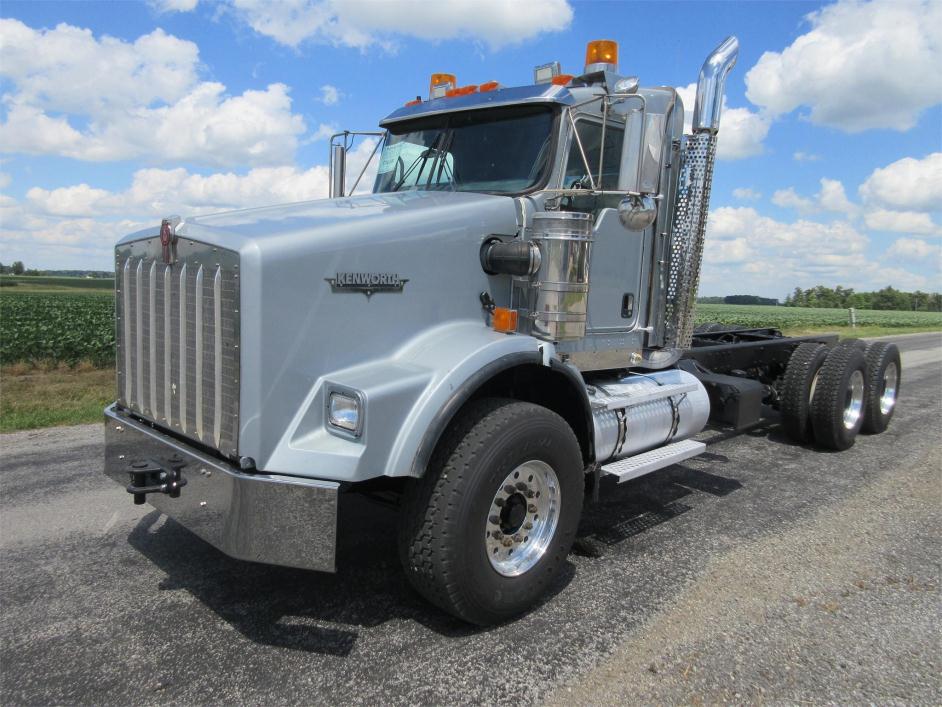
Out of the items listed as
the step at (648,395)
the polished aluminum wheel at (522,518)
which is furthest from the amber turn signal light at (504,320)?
the step at (648,395)

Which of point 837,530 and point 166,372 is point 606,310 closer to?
point 837,530

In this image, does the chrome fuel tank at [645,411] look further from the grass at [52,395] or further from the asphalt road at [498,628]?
the grass at [52,395]

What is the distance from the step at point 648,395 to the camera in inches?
179

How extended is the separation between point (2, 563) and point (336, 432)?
248cm

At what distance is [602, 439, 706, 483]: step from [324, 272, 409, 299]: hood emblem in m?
1.81

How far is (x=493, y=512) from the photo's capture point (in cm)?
343

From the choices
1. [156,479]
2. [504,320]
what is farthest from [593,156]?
[156,479]

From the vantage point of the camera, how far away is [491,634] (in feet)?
11.1

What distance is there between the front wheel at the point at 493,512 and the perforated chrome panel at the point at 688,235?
1.98 m

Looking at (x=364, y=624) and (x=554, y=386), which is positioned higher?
(x=554, y=386)

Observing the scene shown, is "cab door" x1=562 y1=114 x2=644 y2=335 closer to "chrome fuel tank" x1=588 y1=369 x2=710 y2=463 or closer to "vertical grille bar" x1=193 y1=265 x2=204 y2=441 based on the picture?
"chrome fuel tank" x1=588 y1=369 x2=710 y2=463

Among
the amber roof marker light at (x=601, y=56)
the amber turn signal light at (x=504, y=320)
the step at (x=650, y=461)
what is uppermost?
the amber roof marker light at (x=601, y=56)

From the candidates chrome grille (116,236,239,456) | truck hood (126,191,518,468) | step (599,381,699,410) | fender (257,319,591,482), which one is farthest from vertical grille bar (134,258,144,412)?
step (599,381,699,410)

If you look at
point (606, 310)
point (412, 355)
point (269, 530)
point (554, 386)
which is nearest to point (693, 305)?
point (606, 310)
